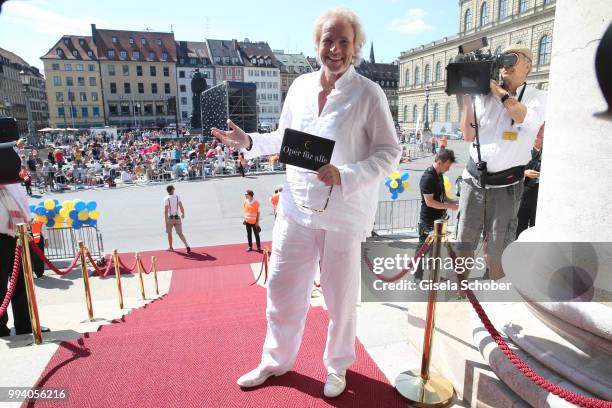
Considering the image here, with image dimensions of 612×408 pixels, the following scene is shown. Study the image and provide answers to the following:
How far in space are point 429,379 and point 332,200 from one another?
4.20 ft

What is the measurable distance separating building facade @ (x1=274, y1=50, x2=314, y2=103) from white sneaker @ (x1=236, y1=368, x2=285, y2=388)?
8393 centimetres

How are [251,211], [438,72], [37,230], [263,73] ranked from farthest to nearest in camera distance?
1. [263,73]
2. [438,72]
3. [251,211]
4. [37,230]

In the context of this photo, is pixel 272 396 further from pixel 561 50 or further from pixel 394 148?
pixel 561 50

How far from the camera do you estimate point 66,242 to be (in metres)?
10.5

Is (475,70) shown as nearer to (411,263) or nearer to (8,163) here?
(411,263)

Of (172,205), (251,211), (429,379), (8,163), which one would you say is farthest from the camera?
(172,205)

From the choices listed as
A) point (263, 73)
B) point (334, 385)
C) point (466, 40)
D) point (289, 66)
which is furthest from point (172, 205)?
point (289, 66)

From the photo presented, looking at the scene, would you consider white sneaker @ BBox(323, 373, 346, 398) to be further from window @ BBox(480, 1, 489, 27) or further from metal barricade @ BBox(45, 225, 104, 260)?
window @ BBox(480, 1, 489, 27)

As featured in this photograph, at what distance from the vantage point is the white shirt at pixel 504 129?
310cm

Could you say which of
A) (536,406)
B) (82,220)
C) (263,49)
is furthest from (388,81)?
(536,406)

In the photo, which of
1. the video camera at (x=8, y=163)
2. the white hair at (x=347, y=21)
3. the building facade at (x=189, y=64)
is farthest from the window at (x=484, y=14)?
the video camera at (x=8, y=163)

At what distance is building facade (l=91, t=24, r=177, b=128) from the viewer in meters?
69.2

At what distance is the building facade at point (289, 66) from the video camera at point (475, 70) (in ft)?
272

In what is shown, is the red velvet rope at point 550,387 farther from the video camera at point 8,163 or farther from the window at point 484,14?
the window at point 484,14
